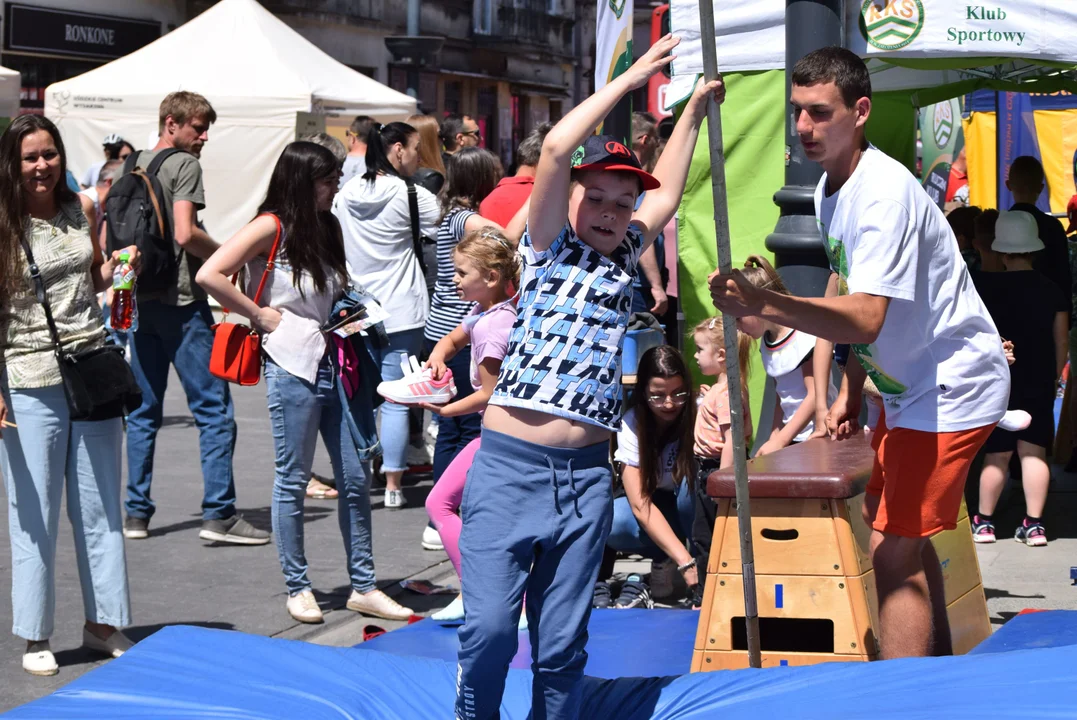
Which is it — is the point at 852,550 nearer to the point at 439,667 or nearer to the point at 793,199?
the point at 439,667

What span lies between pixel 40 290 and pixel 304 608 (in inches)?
64.4

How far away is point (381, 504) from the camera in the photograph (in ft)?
26.0

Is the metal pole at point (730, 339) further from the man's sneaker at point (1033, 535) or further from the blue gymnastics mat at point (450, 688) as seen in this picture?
the man's sneaker at point (1033, 535)

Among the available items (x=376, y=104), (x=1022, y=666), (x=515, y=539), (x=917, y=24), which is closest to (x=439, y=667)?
(x=515, y=539)

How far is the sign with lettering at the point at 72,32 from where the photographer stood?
1958 centimetres

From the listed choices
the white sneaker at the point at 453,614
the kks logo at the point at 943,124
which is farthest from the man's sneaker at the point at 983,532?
the kks logo at the point at 943,124

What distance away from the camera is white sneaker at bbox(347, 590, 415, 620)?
18.7 ft

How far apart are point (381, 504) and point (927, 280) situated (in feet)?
15.4

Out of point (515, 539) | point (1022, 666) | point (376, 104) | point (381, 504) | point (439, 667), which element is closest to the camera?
point (515, 539)

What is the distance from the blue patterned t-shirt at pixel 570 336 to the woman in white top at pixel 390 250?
156 inches

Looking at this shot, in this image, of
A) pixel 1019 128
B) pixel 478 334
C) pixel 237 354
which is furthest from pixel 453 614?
pixel 1019 128

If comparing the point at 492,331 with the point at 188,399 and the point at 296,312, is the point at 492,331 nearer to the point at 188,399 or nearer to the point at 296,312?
the point at 296,312

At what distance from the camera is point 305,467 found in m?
5.55

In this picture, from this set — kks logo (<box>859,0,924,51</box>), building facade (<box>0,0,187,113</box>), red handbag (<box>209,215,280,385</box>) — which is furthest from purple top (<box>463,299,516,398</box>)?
building facade (<box>0,0,187,113</box>)
